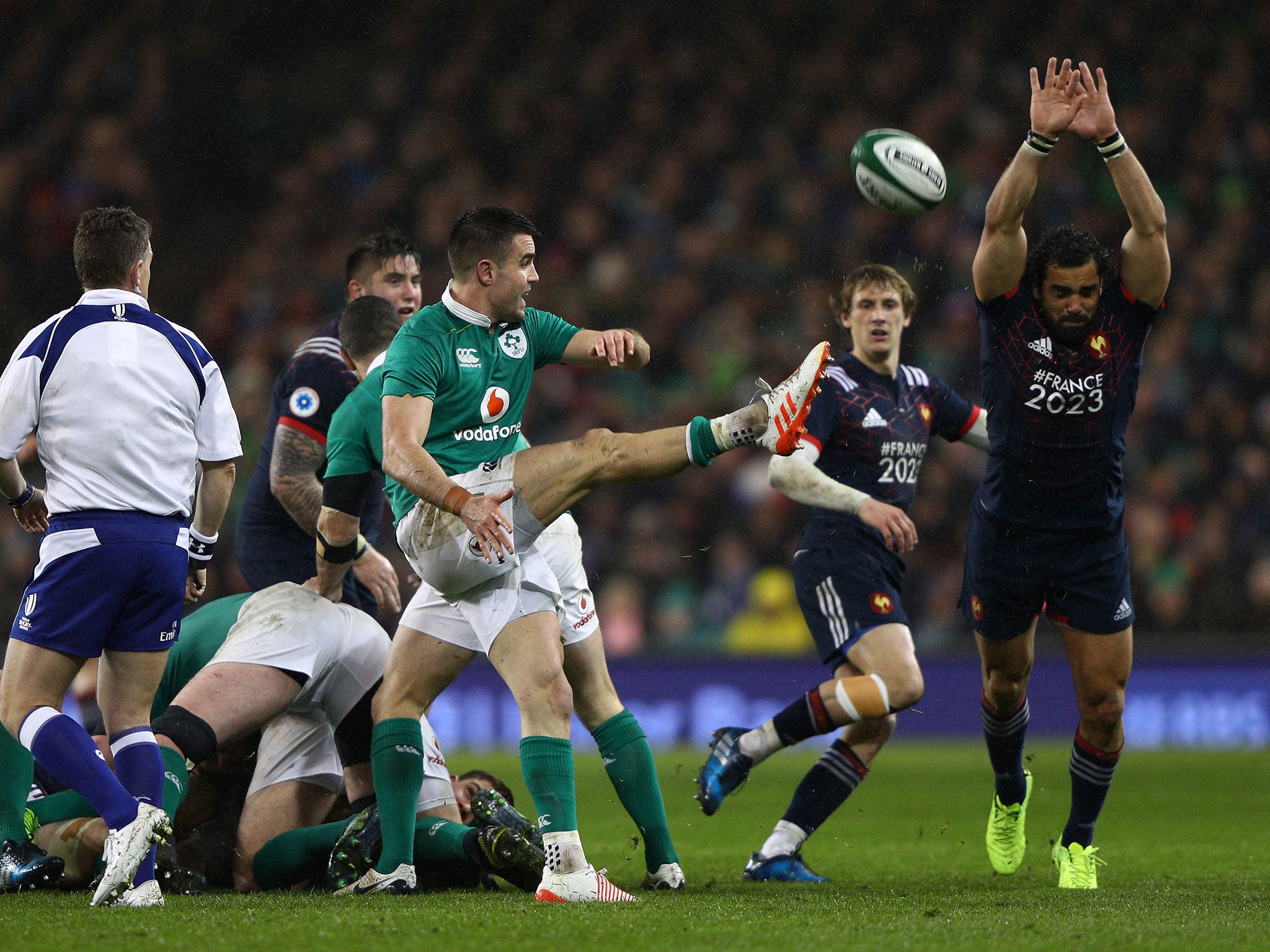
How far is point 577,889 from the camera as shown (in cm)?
459

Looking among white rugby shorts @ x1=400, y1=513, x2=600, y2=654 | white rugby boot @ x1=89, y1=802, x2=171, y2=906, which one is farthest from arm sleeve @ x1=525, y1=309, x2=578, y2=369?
white rugby boot @ x1=89, y1=802, x2=171, y2=906

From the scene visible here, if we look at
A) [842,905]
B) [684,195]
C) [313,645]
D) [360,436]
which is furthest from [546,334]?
[684,195]

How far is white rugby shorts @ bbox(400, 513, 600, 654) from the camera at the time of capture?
5027mm

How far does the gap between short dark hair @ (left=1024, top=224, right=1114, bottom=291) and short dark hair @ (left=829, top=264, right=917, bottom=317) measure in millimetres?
1060

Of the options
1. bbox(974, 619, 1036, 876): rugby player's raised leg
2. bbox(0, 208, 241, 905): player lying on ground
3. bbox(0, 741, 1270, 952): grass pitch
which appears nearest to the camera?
bbox(0, 741, 1270, 952): grass pitch

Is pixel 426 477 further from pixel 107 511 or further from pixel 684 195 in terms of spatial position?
pixel 684 195

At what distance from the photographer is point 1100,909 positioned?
4441 mm

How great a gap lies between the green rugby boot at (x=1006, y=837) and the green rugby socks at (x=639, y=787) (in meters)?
1.44

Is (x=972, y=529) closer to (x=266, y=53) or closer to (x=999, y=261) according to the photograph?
(x=999, y=261)

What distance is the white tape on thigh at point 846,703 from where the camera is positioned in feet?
19.2

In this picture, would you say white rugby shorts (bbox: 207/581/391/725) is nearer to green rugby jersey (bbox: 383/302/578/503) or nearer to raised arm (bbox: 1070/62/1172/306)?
green rugby jersey (bbox: 383/302/578/503)

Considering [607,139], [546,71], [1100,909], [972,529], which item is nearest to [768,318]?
[607,139]

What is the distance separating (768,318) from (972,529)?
903 cm

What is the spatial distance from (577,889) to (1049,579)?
212cm
